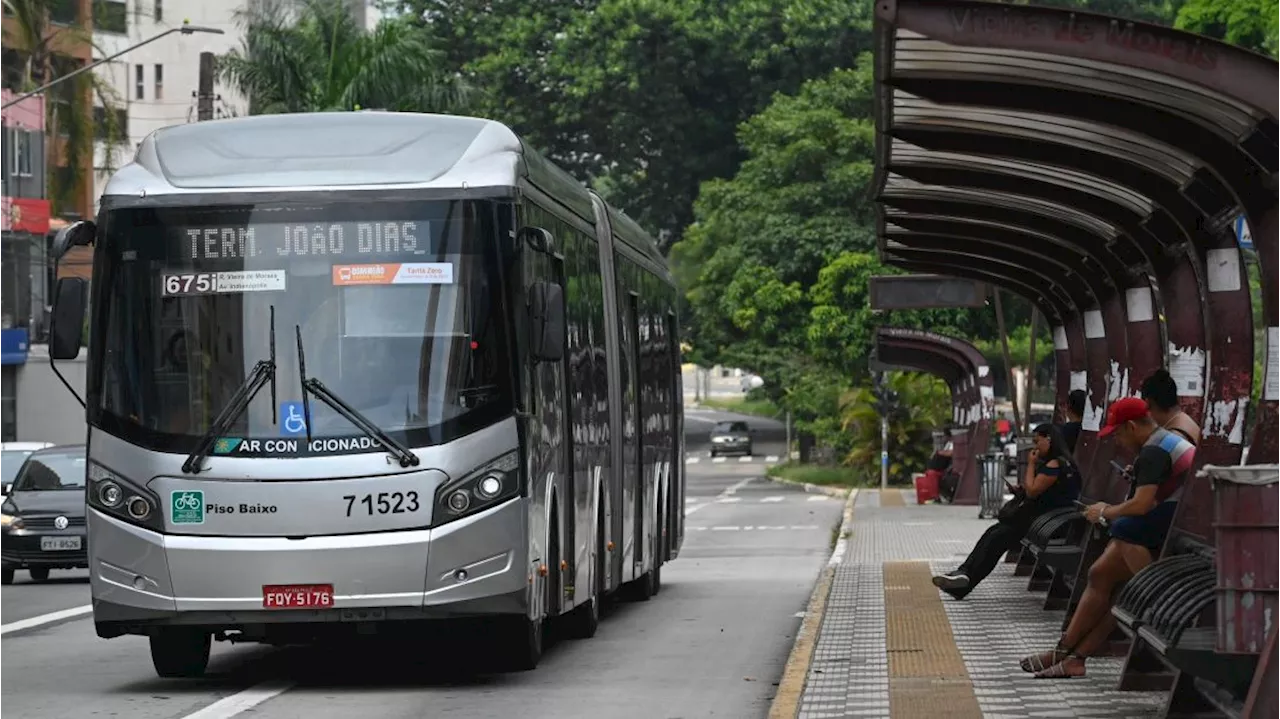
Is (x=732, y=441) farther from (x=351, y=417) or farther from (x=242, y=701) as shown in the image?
(x=242, y=701)

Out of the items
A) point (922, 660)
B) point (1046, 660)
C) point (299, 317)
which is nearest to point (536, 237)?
point (299, 317)

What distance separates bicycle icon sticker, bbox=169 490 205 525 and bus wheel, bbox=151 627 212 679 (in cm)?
106

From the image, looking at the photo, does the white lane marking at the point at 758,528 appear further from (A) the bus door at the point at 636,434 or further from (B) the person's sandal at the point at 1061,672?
(B) the person's sandal at the point at 1061,672

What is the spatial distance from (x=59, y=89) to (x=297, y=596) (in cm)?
4491

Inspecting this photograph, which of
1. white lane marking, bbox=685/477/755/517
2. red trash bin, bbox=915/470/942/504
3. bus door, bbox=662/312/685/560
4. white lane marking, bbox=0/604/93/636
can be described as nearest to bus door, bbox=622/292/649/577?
bus door, bbox=662/312/685/560

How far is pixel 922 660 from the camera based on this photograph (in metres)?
14.1

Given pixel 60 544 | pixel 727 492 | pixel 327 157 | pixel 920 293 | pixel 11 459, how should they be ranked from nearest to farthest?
pixel 327 157 → pixel 60 544 → pixel 920 293 → pixel 11 459 → pixel 727 492

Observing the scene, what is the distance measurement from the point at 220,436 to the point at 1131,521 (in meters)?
4.89

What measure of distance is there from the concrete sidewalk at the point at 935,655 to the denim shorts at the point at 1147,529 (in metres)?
0.77

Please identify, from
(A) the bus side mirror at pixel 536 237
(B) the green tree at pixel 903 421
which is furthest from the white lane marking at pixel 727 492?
(A) the bus side mirror at pixel 536 237

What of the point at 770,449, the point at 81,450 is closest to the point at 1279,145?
the point at 81,450

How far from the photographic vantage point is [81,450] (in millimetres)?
27562

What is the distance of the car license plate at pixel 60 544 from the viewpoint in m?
25.1

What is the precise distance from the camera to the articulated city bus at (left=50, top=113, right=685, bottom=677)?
13016mm
